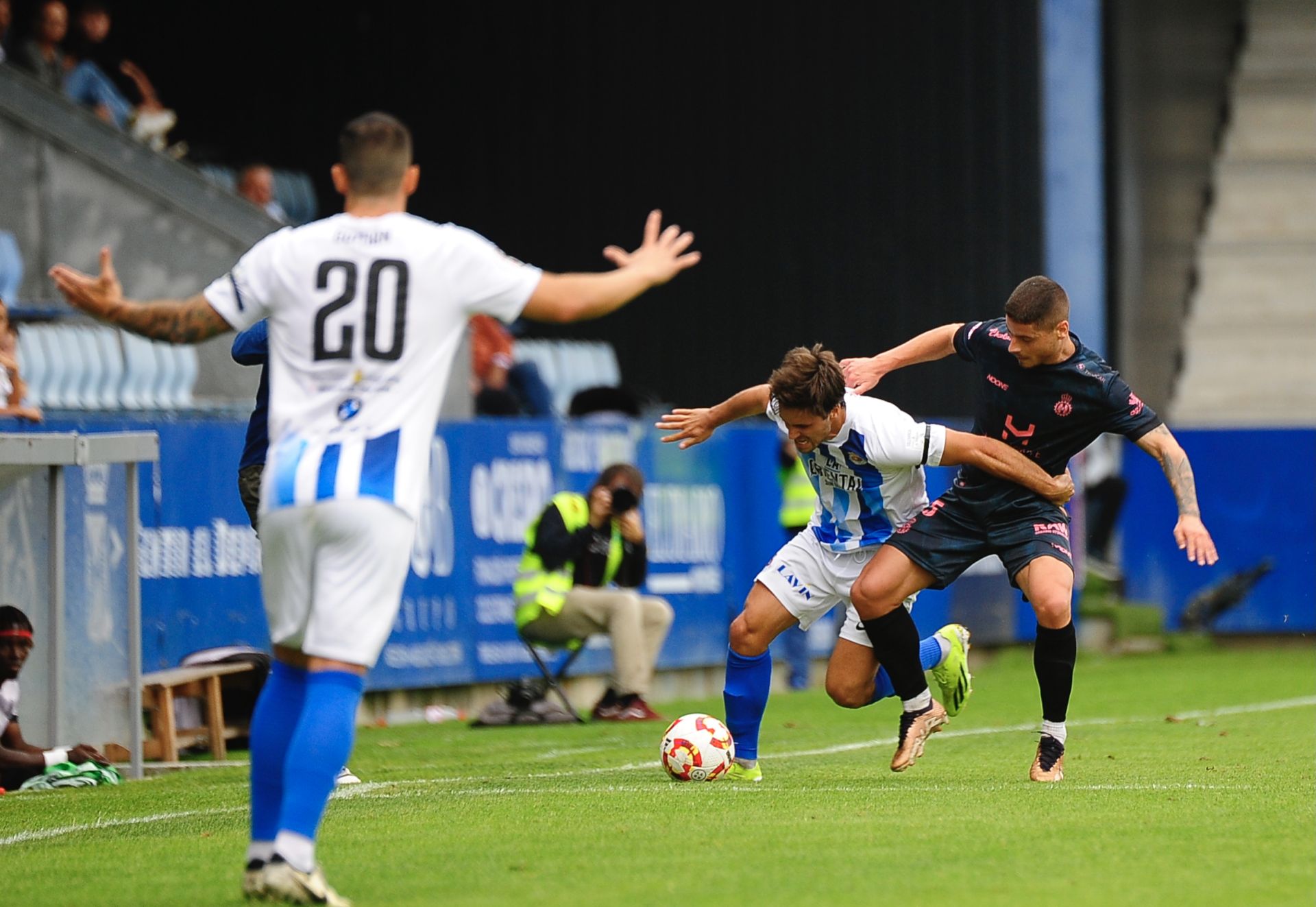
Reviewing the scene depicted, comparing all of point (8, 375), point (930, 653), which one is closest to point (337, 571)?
point (930, 653)

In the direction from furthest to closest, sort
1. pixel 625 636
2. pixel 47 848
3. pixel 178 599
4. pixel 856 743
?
1. pixel 625 636
2. pixel 178 599
3. pixel 856 743
4. pixel 47 848

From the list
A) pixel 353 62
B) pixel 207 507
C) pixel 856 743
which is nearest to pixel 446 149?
pixel 353 62

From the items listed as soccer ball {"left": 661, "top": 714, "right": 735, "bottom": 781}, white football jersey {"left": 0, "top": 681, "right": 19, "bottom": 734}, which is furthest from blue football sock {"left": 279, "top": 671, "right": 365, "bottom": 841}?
white football jersey {"left": 0, "top": 681, "right": 19, "bottom": 734}

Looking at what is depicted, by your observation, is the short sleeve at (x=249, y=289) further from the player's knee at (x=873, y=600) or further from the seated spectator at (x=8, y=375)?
the seated spectator at (x=8, y=375)

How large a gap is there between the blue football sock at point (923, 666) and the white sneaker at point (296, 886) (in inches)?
149

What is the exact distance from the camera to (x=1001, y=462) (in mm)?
7723

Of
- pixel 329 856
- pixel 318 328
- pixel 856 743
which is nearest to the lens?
pixel 318 328

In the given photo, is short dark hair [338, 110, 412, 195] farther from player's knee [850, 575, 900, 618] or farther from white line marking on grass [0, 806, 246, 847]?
player's knee [850, 575, 900, 618]

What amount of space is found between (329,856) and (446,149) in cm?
1859

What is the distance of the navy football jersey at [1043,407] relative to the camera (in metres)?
7.92

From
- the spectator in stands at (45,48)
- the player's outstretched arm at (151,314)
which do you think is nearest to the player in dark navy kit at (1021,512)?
the player's outstretched arm at (151,314)

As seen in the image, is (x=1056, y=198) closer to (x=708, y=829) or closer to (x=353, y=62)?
(x=353, y=62)

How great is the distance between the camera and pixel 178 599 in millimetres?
11609

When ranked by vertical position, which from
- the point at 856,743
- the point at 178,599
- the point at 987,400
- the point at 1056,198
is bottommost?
the point at 856,743
